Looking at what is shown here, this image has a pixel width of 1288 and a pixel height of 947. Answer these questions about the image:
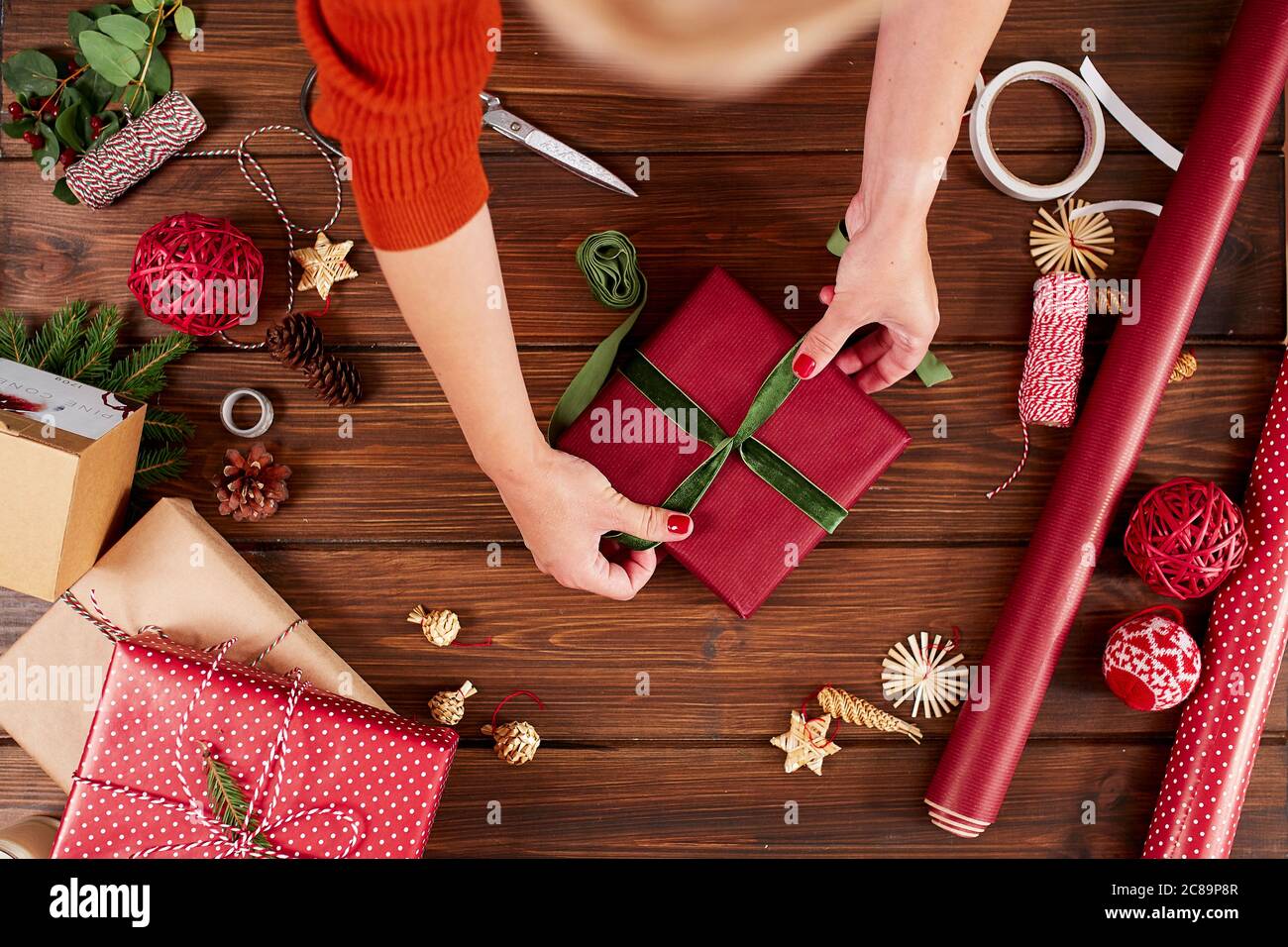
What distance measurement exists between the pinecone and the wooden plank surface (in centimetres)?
36

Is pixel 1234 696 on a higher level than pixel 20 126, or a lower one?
lower

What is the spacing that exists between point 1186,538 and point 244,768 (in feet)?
3.25

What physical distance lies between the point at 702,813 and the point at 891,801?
217 millimetres

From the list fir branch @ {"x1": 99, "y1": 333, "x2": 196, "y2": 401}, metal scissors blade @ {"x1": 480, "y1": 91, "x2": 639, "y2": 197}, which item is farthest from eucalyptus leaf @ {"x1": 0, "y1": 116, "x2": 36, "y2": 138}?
metal scissors blade @ {"x1": 480, "y1": 91, "x2": 639, "y2": 197}

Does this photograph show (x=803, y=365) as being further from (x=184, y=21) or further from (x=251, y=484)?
(x=184, y=21)

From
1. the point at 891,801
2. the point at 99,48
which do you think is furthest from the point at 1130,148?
the point at 99,48

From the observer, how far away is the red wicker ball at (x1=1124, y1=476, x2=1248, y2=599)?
90cm

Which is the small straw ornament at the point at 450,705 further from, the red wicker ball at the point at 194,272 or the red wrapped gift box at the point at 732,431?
the red wicker ball at the point at 194,272

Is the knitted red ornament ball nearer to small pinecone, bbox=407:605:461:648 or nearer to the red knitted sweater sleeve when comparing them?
small pinecone, bbox=407:605:461:648

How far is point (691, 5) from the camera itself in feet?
3.18

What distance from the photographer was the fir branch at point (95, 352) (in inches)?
37.2

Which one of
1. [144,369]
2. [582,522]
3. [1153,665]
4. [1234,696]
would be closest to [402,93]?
[582,522]

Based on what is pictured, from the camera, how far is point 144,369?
3.12 feet

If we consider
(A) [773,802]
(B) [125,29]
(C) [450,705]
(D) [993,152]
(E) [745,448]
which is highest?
(B) [125,29]
